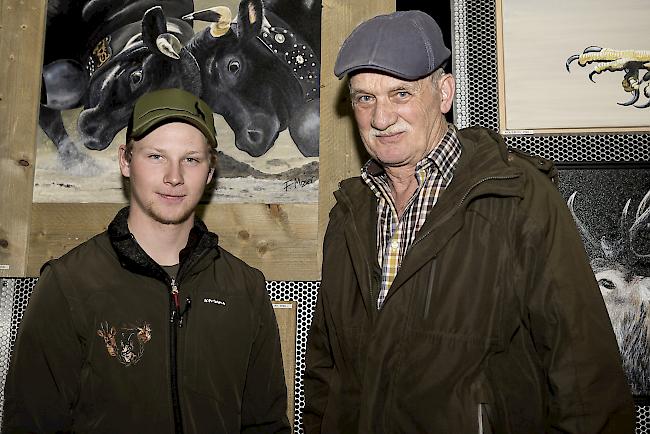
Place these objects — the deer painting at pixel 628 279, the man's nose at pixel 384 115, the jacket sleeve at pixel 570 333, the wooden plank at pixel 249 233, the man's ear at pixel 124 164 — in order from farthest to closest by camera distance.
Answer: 1. the wooden plank at pixel 249 233
2. the deer painting at pixel 628 279
3. the man's ear at pixel 124 164
4. the man's nose at pixel 384 115
5. the jacket sleeve at pixel 570 333

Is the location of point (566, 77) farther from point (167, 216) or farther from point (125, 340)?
point (125, 340)

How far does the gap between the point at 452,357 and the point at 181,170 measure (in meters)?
0.73

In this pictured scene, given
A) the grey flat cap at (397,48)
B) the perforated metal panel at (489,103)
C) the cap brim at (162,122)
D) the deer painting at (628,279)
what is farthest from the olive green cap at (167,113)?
the deer painting at (628,279)

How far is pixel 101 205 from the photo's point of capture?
6.11ft

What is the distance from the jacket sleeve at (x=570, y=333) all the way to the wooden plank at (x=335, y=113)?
72 centimetres

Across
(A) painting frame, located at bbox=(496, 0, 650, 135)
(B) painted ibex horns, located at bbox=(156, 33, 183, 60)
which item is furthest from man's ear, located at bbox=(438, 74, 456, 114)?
(B) painted ibex horns, located at bbox=(156, 33, 183, 60)

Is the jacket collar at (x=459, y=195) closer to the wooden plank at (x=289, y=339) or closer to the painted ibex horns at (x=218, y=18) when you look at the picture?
the wooden plank at (x=289, y=339)

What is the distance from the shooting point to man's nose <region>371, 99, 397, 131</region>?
132 cm

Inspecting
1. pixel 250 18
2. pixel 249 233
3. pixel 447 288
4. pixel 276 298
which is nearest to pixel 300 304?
pixel 276 298

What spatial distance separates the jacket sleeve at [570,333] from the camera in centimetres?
110

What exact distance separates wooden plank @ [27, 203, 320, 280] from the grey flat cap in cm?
59

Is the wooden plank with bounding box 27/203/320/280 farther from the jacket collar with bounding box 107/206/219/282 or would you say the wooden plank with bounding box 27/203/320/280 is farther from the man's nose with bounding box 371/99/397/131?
the man's nose with bounding box 371/99/397/131

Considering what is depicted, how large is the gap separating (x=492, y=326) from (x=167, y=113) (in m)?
0.87

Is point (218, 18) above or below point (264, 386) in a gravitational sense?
above
